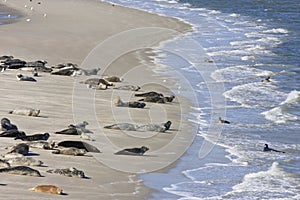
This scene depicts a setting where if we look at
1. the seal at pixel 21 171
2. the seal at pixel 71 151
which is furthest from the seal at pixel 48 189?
the seal at pixel 71 151

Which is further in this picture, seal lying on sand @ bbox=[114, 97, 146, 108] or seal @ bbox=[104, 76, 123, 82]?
seal @ bbox=[104, 76, 123, 82]

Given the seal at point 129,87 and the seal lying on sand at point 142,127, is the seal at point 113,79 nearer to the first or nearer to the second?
the seal at point 129,87

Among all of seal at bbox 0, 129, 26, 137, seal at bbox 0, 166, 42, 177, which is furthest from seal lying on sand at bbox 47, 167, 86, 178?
seal at bbox 0, 129, 26, 137

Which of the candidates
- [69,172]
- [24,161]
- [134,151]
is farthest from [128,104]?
[69,172]

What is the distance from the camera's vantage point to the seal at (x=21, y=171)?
9.31 metres

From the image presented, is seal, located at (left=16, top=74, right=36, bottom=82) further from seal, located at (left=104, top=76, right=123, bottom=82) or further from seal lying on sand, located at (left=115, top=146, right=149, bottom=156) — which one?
seal lying on sand, located at (left=115, top=146, right=149, bottom=156)

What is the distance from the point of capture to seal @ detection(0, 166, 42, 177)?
367 inches

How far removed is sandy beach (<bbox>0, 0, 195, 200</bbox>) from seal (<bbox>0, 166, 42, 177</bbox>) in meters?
0.08

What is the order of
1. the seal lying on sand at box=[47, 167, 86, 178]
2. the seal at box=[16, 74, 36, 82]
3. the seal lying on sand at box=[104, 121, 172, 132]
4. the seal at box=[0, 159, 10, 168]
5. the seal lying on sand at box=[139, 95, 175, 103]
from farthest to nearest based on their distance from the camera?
the seal at box=[16, 74, 36, 82], the seal lying on sand at box=[139, 95, 175, 103], the seal lying on sand at box=[104, 121, 172, 132], the seal lying on sand at box=[47, 167, 86, 178], the seal at box=[0, 159, 10, 168]

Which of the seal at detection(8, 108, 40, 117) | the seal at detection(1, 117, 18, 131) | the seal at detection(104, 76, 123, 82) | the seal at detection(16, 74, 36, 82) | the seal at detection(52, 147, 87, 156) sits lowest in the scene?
the seal at detection(52, 147, 87, 156)

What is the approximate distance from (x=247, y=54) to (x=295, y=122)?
10.9m

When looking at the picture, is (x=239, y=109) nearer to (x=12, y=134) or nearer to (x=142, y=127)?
(x=142, y=127)

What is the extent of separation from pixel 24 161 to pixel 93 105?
5.02 metres

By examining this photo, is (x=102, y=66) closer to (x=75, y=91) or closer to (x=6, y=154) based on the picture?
(x=75, y=91)
